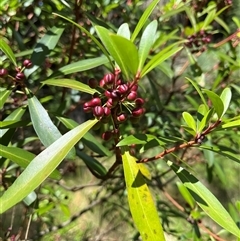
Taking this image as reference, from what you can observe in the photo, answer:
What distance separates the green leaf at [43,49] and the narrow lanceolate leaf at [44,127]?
17 cm

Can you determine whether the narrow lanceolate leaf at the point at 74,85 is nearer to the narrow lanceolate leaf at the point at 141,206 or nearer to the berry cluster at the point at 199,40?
the narrow lanceolate leaf at the point at 141,206

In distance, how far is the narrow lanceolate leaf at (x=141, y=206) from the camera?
2.33 feet

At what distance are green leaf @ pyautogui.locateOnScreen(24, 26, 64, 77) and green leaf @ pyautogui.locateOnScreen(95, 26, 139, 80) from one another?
1.17 ft

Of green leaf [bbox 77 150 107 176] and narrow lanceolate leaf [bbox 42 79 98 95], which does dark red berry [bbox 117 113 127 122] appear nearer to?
narrow lanceolate leaf [bbox 42 79 98 95]

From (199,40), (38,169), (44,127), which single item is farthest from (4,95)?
(199,40)

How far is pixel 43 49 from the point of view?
41.6 inches

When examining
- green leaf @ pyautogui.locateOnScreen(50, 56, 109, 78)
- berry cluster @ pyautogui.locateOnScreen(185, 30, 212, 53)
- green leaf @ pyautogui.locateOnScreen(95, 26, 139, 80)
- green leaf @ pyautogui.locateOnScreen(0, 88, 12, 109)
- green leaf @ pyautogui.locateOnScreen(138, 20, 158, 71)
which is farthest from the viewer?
berry cluster @ pyautogui.locateOnScreen(185, 30, 212, 53)

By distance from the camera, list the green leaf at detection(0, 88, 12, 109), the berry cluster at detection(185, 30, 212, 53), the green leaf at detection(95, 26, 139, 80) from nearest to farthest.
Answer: the green leaf at detection(95, 26, 139, 80) < the green leaf at detection(0, 88, 12, 109) < the berry cluster at detection(185, 30, 212, 53)

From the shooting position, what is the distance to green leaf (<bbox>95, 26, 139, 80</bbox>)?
2.11ft

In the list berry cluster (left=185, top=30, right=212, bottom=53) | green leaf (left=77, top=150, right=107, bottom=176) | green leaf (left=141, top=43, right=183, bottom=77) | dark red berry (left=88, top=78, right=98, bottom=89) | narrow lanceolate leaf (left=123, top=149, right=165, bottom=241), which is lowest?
green leaf (left=77, top=150, right=107, bottom=176)

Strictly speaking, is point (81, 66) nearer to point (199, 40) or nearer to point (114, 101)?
point (114, 101)

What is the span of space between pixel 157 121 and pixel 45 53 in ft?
2.16

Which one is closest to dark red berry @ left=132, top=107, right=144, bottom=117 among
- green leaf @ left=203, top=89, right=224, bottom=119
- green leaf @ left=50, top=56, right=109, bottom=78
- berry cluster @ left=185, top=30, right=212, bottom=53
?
green leaf @ left=203, top=89, right=224, bottom=119

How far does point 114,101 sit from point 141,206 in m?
0.19
